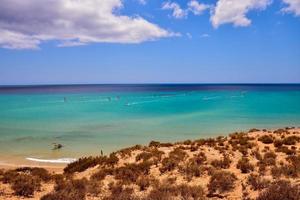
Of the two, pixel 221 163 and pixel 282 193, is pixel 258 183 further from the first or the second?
pixel 221 163

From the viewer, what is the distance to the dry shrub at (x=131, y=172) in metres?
12.2

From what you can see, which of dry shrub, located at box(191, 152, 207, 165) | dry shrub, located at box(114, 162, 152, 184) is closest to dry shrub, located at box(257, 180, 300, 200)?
dry shrub, located at box(114, 162, 152, 184)

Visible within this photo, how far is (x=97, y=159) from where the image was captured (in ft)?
54.5

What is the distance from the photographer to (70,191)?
9.99 metres

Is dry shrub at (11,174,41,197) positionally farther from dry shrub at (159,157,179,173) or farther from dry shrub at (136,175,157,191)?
dry shrub at (159,157,179,173)

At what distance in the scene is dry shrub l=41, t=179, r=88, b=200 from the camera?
9.04m

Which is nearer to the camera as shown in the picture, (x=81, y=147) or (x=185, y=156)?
(x=185, y=156)

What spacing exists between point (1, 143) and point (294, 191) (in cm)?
2811

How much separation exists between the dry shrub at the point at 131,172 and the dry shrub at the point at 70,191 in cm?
164

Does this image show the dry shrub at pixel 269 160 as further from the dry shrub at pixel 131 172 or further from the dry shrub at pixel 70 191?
the dry shrub at pixel 70 191

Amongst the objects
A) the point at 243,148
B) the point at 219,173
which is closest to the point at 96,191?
the point at 219,173

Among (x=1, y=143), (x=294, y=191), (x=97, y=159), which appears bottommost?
(x=1, y=143)

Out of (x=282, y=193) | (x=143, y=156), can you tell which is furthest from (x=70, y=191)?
(x=143, y=156)

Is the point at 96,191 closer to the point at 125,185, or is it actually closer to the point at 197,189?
the point at 125,185
